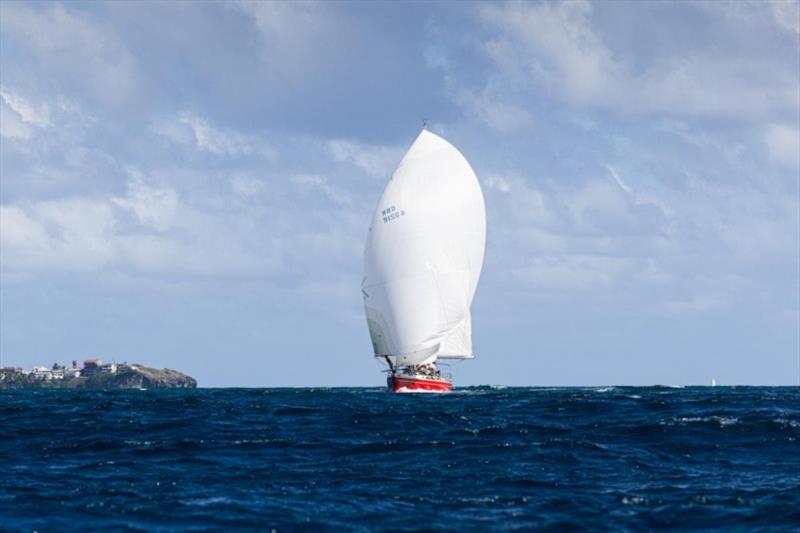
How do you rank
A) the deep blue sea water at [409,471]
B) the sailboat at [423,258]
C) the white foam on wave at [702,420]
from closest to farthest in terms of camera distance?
the deep blue sea water at [409,471] < the white foam on wave at [702,420] < the sailboat at [423,258]

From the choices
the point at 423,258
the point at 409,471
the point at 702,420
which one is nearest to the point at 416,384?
the point at 423,258

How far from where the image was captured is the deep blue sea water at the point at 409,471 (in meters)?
29.3

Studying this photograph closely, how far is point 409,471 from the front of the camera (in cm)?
3731

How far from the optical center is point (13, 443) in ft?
155

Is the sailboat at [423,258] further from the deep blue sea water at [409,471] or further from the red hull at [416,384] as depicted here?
the deep blue sea water at [409,471]

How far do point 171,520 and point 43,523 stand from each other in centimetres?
339

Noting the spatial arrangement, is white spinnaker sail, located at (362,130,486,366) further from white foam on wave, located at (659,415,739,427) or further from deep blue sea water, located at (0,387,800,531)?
white foam on wave, located at (659,415,739,427)

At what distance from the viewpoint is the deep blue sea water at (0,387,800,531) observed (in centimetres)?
2934

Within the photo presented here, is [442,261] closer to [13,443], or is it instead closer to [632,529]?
[13,443]

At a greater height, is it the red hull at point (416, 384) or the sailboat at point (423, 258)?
the sailboat at point (423, 258)

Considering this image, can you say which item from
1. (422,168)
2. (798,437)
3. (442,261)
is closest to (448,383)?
(442,261)

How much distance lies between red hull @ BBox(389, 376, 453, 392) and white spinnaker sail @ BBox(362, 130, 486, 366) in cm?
197

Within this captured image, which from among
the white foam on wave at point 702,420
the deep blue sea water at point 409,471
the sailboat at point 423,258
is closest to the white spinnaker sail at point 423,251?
the sailboat at point 423,258

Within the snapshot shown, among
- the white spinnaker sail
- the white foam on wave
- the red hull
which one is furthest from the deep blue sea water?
the white spinnaker sail
